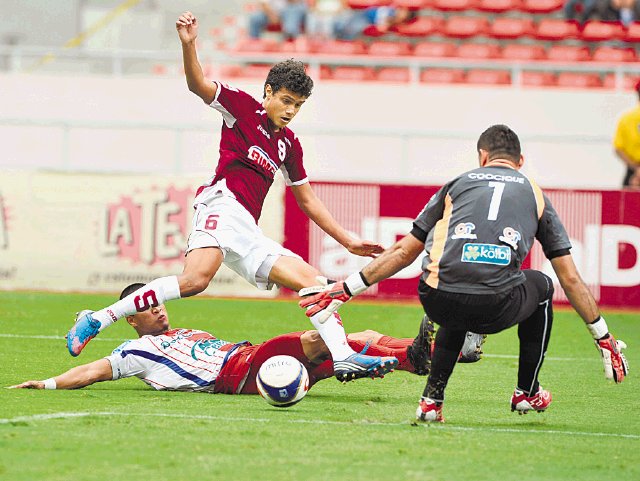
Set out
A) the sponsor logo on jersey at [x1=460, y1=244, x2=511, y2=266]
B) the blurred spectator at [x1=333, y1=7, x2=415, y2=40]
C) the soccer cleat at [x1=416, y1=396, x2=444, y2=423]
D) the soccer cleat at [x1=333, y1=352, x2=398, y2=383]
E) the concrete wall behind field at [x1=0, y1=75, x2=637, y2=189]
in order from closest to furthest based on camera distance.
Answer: the sponsor logo on jersey at [x1=460, y1=244, x2=511, y2=266]
the soccer cleat at [x1=416, y1=396, x2=444, y2=423]
the soccer cleat at [x1=333, y1=352, x2=398, y2=383]
the concrete wall behind field at [x1=0, y1=75, x2=637, y2=189]
the blurred spectator at [x1=333, y1=7, x2=415, y2=40]

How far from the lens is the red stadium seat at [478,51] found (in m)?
21.8

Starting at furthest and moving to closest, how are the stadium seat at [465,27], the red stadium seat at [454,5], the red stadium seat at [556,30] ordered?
1. the red stadium seat at [454,5]
2. the stadium seat at [465,27]
3. the red stadium seat at [556,30]

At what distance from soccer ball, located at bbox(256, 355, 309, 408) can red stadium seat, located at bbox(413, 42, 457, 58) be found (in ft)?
50.0

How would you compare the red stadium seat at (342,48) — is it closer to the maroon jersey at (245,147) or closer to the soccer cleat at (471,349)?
the maroon jersey at (245,147)

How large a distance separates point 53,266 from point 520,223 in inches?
436

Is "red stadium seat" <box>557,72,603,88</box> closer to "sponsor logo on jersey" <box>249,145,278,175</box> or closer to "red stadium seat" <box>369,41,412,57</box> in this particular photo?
"red stadium seat" <box>369,41,412,57</box>

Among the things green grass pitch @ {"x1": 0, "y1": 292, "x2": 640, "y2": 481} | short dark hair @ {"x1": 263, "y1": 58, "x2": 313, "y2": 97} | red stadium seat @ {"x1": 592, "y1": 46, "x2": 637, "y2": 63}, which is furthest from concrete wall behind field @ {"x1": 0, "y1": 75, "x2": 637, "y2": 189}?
short dark hair @ {"x1": 263, "y1": 58, "x2": 313, "y2": 97}

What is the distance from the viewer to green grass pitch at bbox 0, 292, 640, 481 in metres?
5.34

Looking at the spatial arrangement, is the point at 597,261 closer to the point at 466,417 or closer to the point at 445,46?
the point at 445,46

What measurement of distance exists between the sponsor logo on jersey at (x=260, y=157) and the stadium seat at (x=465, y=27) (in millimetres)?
14175

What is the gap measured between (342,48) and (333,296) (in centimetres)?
1569

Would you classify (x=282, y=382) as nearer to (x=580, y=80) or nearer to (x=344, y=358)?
(x=344, y=358)

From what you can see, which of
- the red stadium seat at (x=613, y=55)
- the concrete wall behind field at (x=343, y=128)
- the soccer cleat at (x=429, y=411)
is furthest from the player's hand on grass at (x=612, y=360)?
the red stadium seat at (x=613, y=55)

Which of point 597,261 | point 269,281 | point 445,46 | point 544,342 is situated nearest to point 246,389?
point 269,281
